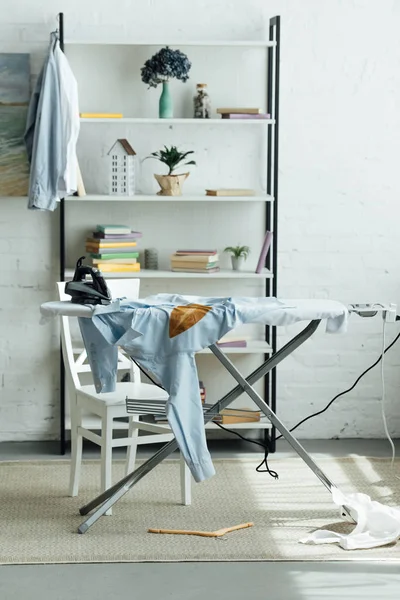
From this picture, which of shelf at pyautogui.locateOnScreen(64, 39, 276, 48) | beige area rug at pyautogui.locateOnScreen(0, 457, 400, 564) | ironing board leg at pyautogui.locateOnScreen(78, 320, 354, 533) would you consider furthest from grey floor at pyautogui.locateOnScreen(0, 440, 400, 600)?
shelf at pyautogui.locateOnScreen(64, 39, 276, 48)

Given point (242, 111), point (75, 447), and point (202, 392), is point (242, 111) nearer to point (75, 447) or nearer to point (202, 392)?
point (202, 392)

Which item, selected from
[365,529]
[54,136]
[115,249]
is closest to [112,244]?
[115,249]

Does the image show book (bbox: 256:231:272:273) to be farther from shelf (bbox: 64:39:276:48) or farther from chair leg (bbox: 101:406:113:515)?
chair leg (bbox: 101:406:113:515)

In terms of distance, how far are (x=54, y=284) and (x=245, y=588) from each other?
7.35ft

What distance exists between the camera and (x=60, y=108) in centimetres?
465

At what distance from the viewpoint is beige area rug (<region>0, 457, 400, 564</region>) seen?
358 centimetres

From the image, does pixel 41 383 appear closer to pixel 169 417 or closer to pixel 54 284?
pixel 54 284

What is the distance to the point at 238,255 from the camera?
4.96m

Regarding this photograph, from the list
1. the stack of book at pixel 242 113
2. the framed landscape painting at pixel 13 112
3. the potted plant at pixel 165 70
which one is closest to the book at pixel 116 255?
the framed landscape painting at pixel 13 112

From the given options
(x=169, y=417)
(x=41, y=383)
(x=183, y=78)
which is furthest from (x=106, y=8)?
(x=169, y=417)

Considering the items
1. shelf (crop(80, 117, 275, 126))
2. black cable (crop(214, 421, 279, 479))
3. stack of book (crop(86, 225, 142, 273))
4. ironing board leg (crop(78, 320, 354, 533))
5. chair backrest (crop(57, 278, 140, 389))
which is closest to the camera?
ironing board leg (crop(78, 320, 354, 533))

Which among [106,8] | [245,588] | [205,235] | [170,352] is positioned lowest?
[245,588]

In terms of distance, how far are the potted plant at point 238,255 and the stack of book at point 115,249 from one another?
48cm

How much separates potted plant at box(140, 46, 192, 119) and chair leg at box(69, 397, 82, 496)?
1.53 metres
